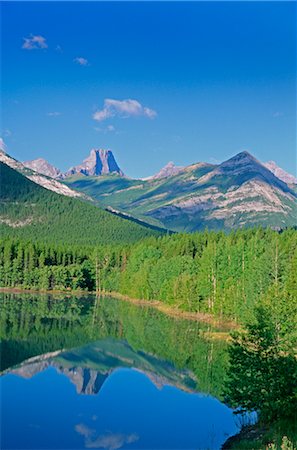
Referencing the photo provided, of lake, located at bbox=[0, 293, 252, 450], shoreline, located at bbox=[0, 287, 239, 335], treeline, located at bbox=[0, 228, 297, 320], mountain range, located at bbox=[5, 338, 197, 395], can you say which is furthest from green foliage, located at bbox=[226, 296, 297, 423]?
shoreline, located at bbox=[0, 287, 239, 335]

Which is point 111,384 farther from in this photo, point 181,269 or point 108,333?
point 181,269

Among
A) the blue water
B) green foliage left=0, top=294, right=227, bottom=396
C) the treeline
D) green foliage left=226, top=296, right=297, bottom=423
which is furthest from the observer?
the treeline

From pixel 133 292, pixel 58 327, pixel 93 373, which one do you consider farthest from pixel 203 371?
pixel 133 292

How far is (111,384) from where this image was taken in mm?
58875

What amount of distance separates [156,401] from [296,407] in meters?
22.6

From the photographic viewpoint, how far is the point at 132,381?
6041 centimetres

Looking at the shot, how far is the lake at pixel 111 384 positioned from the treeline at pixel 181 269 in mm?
10206

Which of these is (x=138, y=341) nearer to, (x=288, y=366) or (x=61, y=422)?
(x=61, y=422)

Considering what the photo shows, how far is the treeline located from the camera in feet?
290

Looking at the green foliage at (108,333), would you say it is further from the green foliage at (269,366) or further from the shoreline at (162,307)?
the green foliage at (269,366)

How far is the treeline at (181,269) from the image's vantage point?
290 ft

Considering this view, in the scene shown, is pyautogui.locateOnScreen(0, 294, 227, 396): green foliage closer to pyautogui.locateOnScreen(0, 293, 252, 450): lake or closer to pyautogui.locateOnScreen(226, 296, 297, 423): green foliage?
pyautogui.locateOnScreen(0, 293, 252, 450): lake

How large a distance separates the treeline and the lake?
10.2 meters

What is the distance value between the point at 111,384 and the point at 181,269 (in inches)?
2773
